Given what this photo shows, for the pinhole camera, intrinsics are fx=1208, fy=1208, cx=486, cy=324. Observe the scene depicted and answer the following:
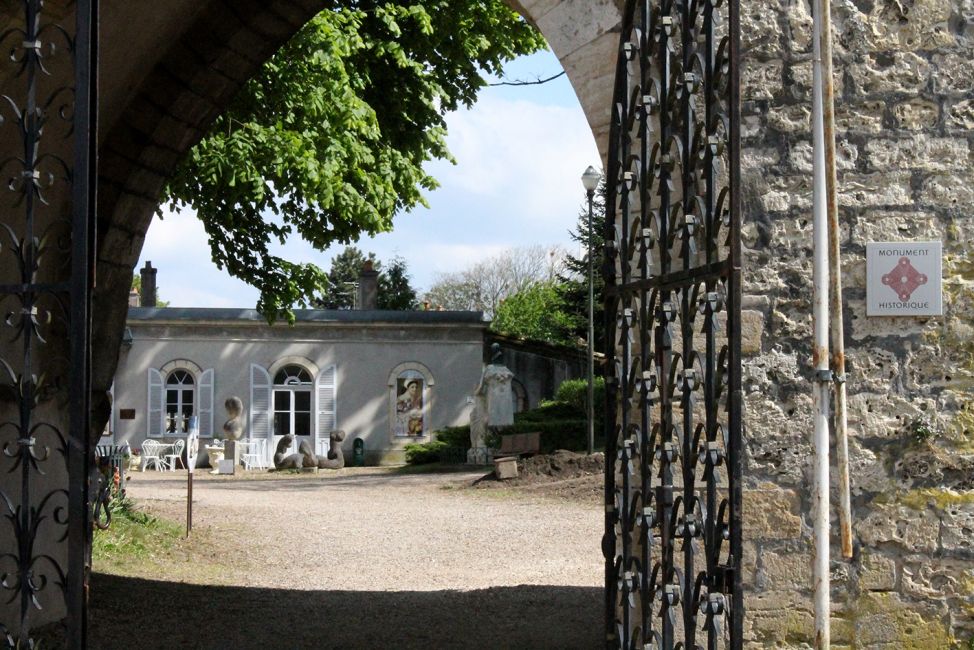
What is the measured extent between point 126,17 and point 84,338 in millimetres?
3377

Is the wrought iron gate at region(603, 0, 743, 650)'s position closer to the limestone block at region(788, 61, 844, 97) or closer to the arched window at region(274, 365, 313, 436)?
the limestone block at region(788, 61, 844, 97)

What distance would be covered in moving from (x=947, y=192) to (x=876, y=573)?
4.78ft

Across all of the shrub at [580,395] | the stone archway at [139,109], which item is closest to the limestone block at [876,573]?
the stone archway at [139,109]

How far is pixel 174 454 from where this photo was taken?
23203 millimetres

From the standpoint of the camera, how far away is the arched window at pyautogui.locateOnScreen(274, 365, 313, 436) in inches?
974

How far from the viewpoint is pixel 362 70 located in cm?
1184

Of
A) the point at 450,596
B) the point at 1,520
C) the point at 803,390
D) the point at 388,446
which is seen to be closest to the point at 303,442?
the point at 388,446

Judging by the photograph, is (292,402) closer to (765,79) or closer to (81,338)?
(765,79)

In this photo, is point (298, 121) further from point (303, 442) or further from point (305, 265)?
point (303, 442)

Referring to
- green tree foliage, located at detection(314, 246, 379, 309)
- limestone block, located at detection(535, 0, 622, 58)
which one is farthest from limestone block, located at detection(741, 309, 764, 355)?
green tree foliage, located at detection(314, 246, 379, 309)

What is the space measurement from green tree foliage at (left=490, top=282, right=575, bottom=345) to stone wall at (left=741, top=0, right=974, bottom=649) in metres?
31.4

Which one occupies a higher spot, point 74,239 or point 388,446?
point 74,239

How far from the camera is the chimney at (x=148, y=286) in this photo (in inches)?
1118

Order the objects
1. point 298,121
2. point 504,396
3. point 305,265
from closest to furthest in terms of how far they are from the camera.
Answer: point 298,121 → point 305,265 → point 504,396
